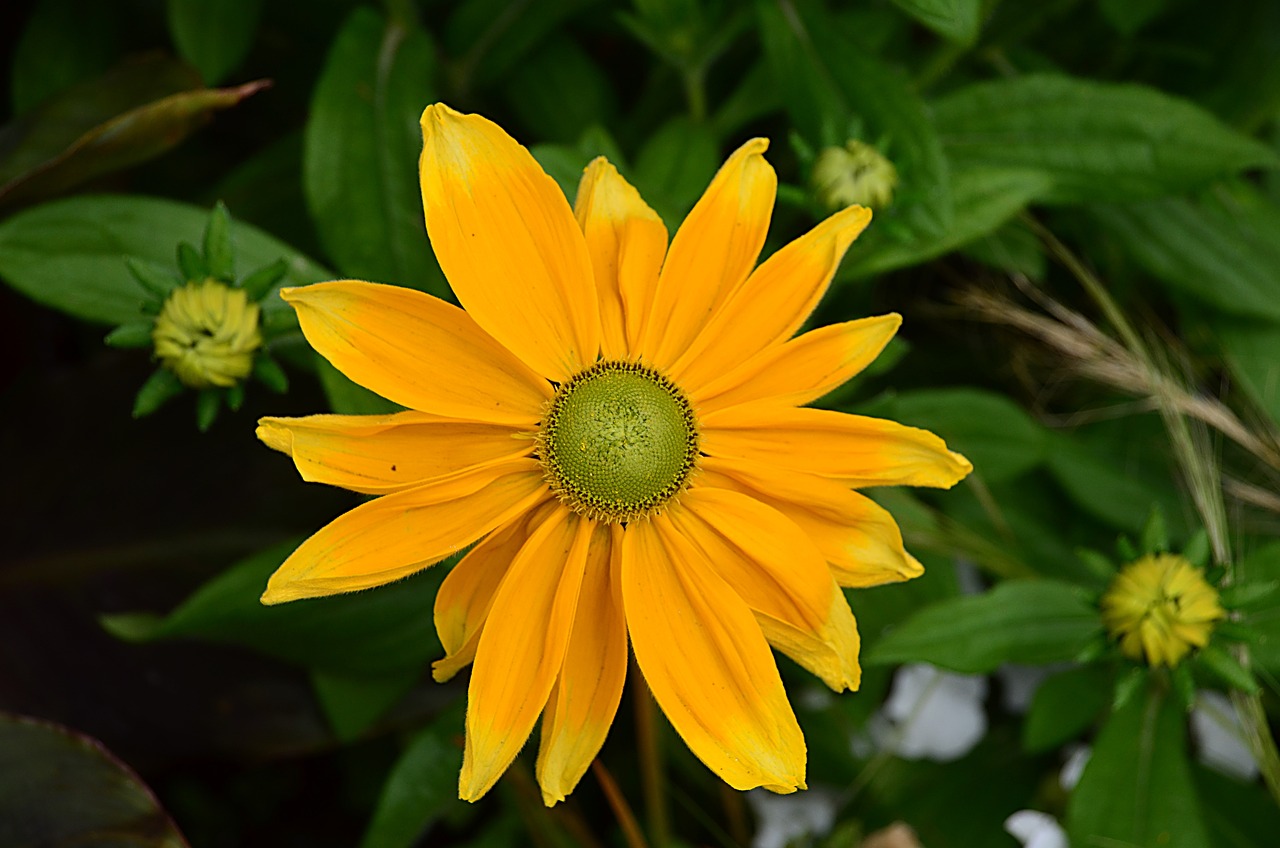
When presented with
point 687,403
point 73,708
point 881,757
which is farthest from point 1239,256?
point 73,708

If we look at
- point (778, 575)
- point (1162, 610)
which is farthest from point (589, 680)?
point (1162, 610)

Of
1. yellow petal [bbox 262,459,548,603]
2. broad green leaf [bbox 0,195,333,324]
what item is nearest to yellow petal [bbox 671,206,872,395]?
yellow petal [bbox 262,459,548,603]

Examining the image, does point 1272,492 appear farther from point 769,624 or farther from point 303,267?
point 303,267

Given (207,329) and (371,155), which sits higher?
(371,155)

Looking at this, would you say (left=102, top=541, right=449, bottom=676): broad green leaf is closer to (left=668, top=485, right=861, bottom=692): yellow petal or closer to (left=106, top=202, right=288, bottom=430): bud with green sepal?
(left=106, top=202, right=288, bottom=430): bud with green sepal

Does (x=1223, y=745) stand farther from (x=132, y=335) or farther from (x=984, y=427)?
(x=132, y=335)
